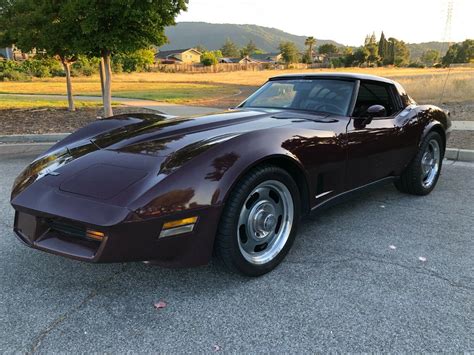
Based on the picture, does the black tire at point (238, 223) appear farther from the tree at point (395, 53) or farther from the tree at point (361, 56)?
the tree at point (395, 53)

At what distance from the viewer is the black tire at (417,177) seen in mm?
4255

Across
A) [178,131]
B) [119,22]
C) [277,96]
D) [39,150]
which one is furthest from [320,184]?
[119,22]

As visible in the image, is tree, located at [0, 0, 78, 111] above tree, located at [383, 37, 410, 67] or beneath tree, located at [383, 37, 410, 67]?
beneath

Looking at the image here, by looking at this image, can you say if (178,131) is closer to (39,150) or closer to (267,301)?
(267,301)

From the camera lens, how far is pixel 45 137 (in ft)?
26.0

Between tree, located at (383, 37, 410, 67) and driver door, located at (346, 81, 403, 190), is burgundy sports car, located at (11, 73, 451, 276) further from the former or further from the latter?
tree, located at (383, 37, 410, 67)

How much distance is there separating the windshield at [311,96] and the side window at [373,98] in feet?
0.42

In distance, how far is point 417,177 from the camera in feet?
14.2

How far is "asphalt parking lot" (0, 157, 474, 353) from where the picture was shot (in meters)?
2.07

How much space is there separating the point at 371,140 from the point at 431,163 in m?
1.60

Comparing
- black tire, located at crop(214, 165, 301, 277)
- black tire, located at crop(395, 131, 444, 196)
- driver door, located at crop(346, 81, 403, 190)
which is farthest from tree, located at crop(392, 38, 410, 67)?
black tire, located at crop(214, 165, 301, 277)

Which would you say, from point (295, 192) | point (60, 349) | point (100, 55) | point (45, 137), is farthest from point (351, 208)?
point (100, 55)

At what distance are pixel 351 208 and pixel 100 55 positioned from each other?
7.64 meters

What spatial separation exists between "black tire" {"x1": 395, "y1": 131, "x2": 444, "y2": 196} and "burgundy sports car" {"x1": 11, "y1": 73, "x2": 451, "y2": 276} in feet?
1.29
